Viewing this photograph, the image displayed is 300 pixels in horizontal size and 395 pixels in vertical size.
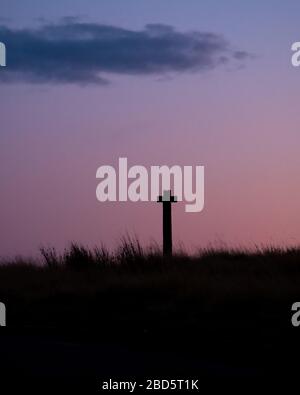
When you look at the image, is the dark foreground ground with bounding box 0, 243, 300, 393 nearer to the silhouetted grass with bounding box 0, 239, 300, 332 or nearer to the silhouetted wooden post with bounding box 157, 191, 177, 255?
the silhouetted grass with bounding box 0, 239, 300, 332

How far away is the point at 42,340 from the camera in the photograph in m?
11.0

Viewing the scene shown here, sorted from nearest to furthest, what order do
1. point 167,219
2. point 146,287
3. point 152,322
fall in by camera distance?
point 152,322 < point 146,287 < point 167,219

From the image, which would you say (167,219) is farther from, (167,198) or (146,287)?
(146,287)

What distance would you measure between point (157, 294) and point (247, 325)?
323 centimetres

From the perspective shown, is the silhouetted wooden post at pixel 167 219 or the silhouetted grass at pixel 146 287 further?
the silhouetted wooden post at pixel 167 219

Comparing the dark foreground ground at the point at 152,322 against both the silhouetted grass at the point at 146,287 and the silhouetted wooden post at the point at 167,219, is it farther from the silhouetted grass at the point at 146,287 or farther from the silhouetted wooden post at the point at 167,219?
the silhouetted wooden post at the point at 167,219

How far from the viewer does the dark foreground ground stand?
28.2 ft

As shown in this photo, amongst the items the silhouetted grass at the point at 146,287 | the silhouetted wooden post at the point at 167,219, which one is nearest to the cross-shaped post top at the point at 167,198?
the silhouetted wooden post at the point at 167,219

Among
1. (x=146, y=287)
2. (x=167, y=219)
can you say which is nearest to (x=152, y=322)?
(x=146, y=287)

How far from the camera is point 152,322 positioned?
12.5 meters

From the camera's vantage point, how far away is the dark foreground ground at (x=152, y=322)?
338 inches

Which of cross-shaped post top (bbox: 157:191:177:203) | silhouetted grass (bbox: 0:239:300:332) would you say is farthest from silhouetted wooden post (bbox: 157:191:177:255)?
silhouetted grass (bbox: 0:239:300:332)
